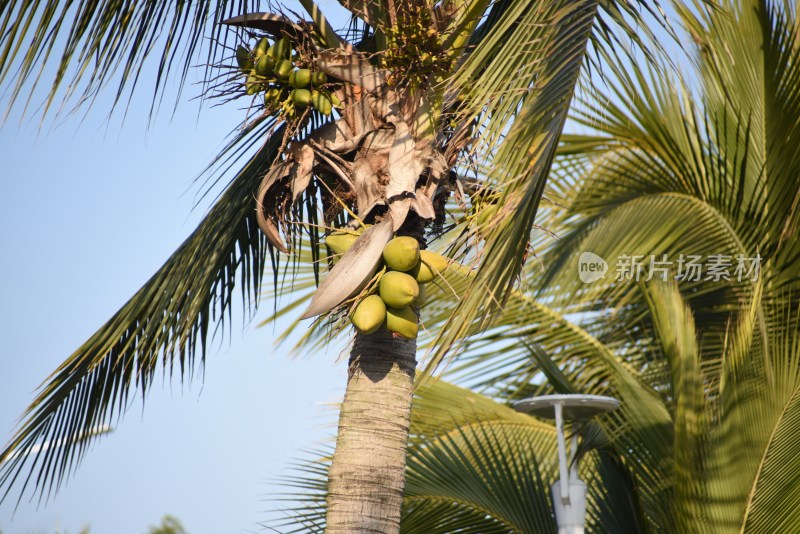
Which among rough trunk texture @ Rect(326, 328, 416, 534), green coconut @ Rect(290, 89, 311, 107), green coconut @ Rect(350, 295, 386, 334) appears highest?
green coconut @ Rect(290, 89, 311, 107)

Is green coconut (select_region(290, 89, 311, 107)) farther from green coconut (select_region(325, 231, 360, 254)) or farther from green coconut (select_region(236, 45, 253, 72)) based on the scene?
green coconut (select_region(325, 231, 360, 254))

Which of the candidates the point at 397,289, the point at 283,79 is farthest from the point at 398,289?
the point at 283,79

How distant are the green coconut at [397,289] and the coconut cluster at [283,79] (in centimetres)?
64

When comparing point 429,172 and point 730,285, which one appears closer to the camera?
point 429,172

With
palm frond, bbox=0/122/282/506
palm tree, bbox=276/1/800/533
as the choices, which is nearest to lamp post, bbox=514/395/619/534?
palm tree, bbox=276/1/800/533

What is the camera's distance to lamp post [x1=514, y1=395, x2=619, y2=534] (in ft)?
15.4

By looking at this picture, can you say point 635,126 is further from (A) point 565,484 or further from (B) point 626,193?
(A) point 565,484

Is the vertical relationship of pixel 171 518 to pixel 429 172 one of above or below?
above

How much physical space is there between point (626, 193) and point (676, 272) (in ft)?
2.39

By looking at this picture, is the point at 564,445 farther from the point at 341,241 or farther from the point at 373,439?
the point at 341,241

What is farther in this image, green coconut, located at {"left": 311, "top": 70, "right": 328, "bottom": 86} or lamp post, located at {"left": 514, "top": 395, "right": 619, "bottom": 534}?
lamp post, located at {"left": 514, "top": 395, "right": 619, "bottom": 534}

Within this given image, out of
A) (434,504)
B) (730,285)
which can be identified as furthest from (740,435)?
(730,285)

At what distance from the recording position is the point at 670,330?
4.55 m

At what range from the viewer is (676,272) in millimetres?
7035
